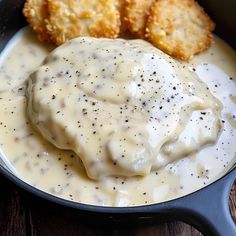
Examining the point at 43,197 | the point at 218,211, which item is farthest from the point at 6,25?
the point at 218,211

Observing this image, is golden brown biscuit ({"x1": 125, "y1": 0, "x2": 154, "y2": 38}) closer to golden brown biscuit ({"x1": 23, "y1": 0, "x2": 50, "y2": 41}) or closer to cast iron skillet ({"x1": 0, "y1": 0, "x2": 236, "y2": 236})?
golden brown biscuit ({"x1": 23, "y1": 0, "x2": 50, "y2": 41})

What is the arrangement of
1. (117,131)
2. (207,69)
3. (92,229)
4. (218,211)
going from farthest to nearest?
1. (207,69)
2. (92,229)
3. (117,131)
4. (218,211)

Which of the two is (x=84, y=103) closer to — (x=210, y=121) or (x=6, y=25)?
(x=210, y=121)

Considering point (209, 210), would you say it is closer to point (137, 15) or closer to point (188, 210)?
point (188, 210)

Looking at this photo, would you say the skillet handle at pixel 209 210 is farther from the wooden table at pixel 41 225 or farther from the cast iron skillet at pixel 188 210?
the wooden table at pixel 41 225

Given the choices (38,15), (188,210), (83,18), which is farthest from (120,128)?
(38,15)

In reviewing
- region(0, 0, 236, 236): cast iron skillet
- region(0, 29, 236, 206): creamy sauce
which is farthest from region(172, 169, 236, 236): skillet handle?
region(0, 29, 236, 206): creamy sauce

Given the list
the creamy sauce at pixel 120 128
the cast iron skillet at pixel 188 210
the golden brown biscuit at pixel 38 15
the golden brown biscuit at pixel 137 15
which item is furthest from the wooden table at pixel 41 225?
the golden brown biscuit at pixel 137 15
